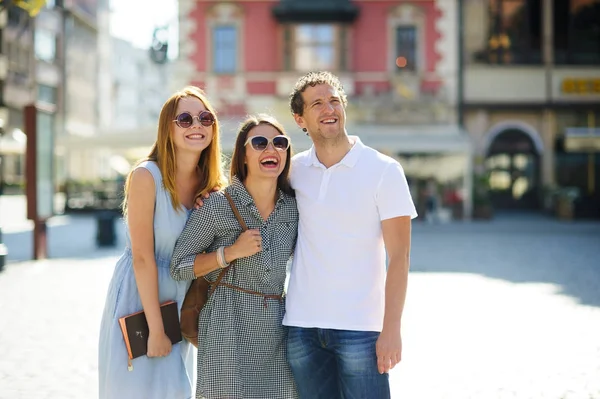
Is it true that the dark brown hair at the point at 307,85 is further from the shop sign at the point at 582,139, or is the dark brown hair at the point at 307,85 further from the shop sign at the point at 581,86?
the shop sign at the point at 581,86

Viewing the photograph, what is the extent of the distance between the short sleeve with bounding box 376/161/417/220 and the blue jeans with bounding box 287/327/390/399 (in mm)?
496

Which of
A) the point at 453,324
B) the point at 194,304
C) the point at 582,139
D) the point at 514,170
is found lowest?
the point at 453,324

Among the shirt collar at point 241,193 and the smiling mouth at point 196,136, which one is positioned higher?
the smiling mouth at point 196,136

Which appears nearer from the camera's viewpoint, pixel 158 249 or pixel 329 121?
pixel 329 121

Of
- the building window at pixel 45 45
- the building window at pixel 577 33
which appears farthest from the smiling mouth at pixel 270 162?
the building window at pixel 45 45

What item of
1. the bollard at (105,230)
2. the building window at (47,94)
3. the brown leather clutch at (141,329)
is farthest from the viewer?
the building window at (47,94)

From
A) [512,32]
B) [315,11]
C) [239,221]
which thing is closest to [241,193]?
[239,221]

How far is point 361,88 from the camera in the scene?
24.7 meters

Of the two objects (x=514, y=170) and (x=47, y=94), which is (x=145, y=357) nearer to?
(x=514, y=170)

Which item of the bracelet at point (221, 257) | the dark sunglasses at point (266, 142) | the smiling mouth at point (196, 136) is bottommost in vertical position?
the bracelet at point (221, 257)

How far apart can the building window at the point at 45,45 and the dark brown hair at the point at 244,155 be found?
4615 centimetres

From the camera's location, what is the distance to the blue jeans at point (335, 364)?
306cm

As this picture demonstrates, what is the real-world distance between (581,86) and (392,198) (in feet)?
79.2

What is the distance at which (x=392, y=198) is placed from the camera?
3.03m
